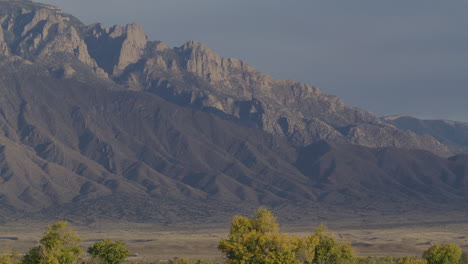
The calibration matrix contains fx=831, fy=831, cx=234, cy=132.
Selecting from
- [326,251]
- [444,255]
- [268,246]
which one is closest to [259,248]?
[268,246]

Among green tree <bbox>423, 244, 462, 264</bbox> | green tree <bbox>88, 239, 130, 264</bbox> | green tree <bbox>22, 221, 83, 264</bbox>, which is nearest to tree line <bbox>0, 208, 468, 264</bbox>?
green tree <bbox>22, 221, 83, 264</bbox>

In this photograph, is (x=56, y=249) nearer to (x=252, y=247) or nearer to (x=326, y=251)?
(x=252, y=247)

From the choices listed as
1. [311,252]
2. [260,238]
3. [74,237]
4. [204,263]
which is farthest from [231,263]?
[204,263]

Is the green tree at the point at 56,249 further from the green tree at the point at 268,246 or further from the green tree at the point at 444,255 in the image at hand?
the green tree at the point at 444,255

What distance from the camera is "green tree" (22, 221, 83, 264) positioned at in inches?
3460

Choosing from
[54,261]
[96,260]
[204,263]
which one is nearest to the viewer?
[54,261]

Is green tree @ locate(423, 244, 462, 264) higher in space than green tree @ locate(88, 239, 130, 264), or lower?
lower

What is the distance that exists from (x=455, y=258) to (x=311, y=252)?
84.7ft

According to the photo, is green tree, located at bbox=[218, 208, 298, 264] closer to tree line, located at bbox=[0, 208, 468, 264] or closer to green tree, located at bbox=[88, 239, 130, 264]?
tree line, located at bbox=[0, 208, 468, 264]

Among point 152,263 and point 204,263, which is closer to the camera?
point 204,263

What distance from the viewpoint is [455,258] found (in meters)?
111

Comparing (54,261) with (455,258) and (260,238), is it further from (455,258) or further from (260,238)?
(455,258)

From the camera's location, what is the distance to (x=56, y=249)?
89.6 metres

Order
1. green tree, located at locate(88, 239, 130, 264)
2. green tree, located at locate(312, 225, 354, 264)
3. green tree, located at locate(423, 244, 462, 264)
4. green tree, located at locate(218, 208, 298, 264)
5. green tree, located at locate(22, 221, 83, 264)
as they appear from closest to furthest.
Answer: green tree, located at locate(22, 221, 83, 264) → green tree, located at locate(218, 208, 298, 264) → green tree, located at locate(312, 225, 354, 264) → green tree, located at locate(88, 239, 130, 264) → green tree, located at locate(423, 244, 462, 264)
